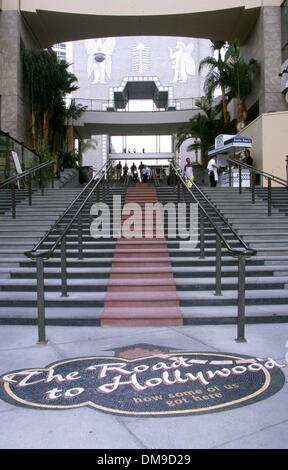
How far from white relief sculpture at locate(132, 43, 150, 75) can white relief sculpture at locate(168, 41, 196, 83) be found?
2.30 meters

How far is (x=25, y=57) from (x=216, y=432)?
20.3m

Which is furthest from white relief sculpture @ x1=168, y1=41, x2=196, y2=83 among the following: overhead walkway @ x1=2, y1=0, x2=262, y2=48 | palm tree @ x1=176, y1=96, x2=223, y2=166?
overhead walkway @ x1=2, y1=0, x2=262, y2=48

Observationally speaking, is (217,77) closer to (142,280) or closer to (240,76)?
(240,76)

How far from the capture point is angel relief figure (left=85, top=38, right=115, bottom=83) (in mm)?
45906

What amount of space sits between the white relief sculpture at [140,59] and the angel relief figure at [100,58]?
2.18 m

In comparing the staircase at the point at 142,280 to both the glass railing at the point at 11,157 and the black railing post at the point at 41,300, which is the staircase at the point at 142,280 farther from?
the glass railing at the point at 11,157

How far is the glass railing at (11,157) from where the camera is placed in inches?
571

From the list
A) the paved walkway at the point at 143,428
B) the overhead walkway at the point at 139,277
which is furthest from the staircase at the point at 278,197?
the paved walkway at the point at 143,428

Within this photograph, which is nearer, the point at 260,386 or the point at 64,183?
the point at 260,386

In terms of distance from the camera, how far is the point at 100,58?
4684cm

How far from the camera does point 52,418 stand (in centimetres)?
361

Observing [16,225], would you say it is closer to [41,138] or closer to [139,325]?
[139,325]

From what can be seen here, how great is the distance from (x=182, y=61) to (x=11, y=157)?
35.3m

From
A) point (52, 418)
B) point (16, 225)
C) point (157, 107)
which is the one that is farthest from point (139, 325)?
point (157, 107)
